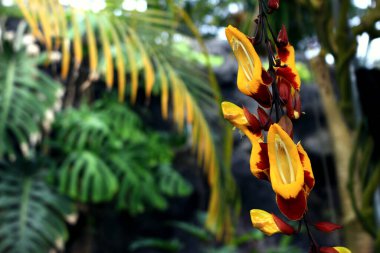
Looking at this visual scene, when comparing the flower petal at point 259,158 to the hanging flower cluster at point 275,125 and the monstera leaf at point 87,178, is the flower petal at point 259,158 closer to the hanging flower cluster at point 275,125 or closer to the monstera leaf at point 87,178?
the hanging flower cluster at point 275,125

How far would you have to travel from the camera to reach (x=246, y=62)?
0.29 meters

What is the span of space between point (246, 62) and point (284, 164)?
68 mm

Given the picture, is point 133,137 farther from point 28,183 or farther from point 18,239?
point 18,239

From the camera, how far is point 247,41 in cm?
28

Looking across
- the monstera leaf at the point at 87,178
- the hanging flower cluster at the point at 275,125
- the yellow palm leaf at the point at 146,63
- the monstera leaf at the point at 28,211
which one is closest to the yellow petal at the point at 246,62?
the hanging flower cluster at the point at 275,125

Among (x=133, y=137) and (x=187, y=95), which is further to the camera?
(x=133, y=137)

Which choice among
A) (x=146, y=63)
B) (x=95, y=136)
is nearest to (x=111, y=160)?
(x=95, y=136)

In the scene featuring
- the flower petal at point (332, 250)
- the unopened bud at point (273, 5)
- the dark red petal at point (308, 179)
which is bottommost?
the flower petal at point (332, 250)

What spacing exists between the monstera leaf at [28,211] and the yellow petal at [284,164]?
250 centimetres

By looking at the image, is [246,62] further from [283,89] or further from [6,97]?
[6,97]

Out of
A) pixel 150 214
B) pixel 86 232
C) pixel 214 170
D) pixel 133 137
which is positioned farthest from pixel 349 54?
pixel 150 214

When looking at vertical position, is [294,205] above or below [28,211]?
above

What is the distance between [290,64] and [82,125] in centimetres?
303

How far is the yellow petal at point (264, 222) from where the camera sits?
29 cm
